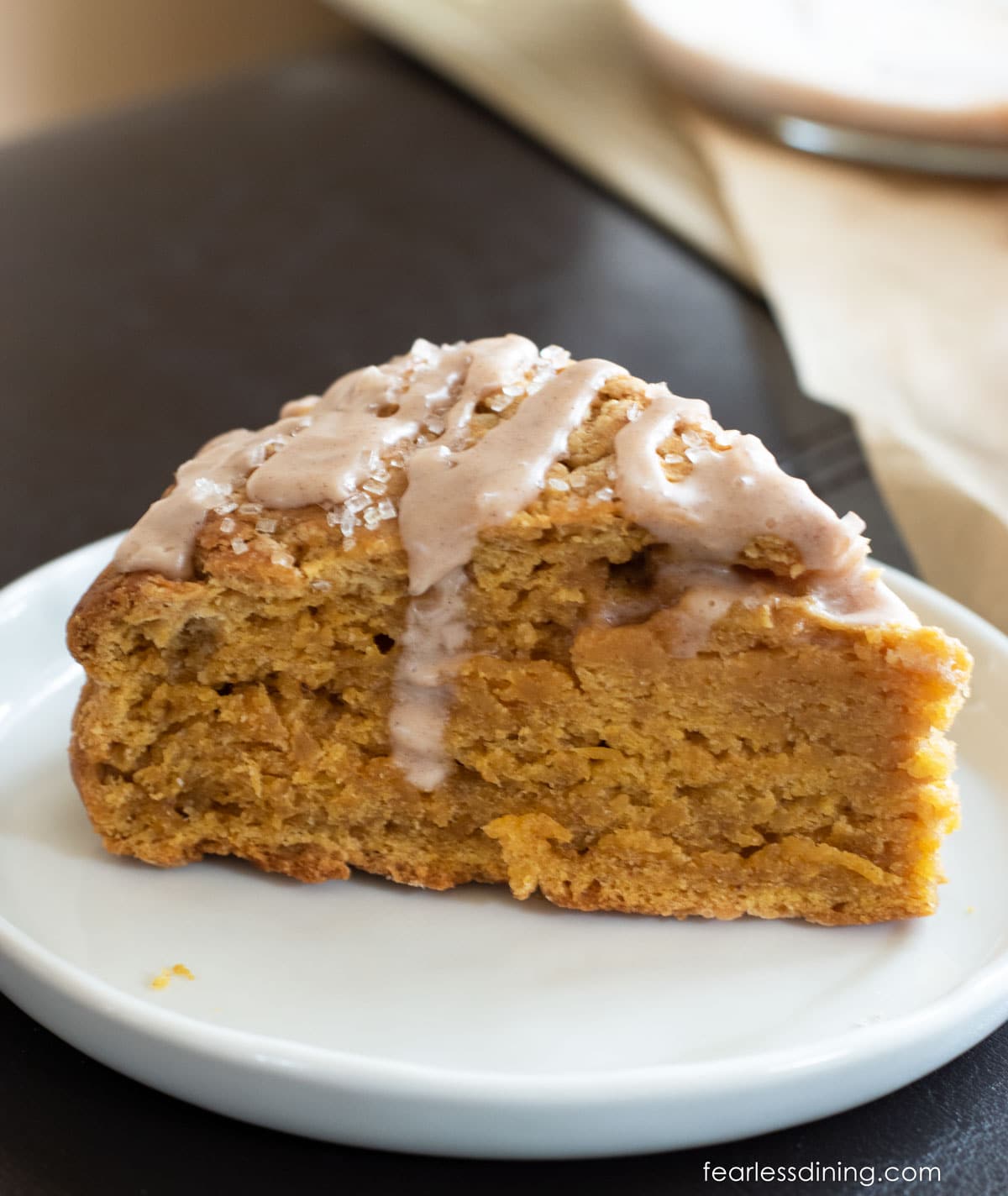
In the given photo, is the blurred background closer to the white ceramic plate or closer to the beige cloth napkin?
the beige cloth napkin

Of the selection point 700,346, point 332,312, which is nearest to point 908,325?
point 700,346

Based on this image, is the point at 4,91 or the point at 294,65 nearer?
the point at 294,65

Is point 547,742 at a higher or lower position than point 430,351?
lower

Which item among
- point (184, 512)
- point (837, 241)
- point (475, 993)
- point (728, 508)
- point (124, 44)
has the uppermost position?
point (728, 508)

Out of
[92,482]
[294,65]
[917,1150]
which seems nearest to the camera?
[917,1150]

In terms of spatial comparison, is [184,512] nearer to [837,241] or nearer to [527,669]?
[527,669]

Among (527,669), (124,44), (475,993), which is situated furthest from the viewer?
(124,44)

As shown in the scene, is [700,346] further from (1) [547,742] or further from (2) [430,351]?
(1) [547,742]

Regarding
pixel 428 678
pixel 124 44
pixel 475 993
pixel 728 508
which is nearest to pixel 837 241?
pixel 728 508
